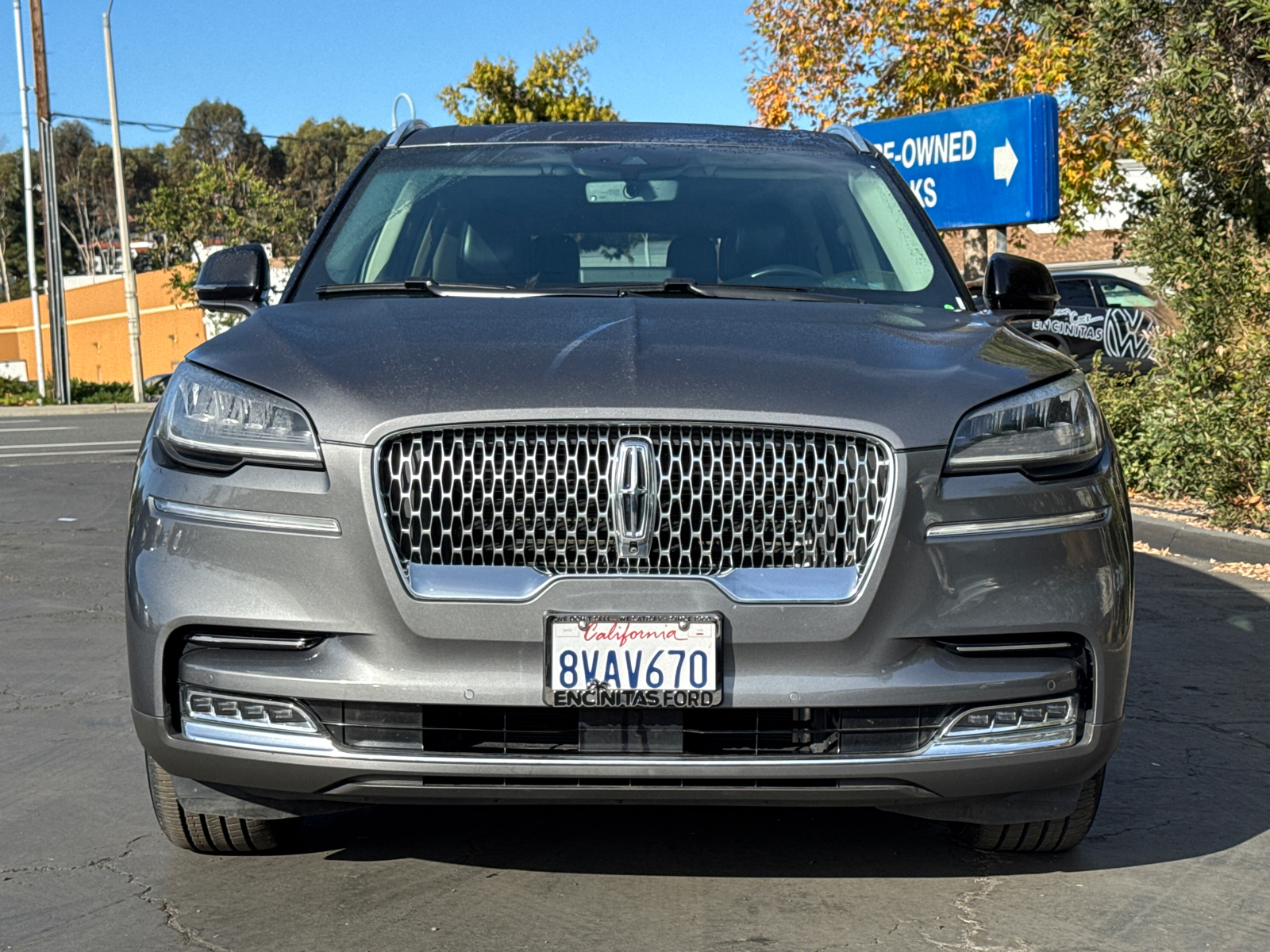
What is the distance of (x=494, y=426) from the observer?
126 inches

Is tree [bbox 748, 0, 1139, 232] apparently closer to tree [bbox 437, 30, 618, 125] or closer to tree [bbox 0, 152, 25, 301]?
tree [bbox 437, 30, 618, 125]

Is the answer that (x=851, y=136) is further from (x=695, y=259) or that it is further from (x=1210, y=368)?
(x=1210, y=368)

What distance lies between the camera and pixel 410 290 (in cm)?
412

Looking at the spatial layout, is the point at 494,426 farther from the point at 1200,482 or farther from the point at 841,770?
the point at 1200,482

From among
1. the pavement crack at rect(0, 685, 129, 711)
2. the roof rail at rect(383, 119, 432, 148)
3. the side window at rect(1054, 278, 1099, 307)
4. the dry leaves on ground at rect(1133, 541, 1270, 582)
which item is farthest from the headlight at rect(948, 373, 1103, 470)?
the side window at rect(1054, 278, 1099, 307)

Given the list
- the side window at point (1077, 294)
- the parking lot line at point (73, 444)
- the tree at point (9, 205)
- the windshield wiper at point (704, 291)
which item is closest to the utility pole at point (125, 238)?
the parking lot line at point (73, 444)

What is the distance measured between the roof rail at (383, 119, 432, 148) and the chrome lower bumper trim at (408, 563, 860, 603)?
2333mm

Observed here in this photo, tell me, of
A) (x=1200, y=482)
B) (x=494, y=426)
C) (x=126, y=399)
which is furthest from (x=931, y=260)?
(x=126, y=399)

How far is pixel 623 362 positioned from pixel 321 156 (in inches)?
3671

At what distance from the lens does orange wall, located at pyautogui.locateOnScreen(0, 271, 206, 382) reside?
2247 inches

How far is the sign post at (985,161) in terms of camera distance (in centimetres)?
1179

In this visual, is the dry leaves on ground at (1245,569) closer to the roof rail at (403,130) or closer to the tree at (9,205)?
the roof rail at (403,130)

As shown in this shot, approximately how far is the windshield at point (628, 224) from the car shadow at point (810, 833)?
1362 millimetres

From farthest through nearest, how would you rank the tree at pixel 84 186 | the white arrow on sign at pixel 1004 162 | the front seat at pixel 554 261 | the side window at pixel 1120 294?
1. the tree at pixel 84 186
2. the side window at pixel 1120 294
3. the white arrow on sign at pixel 1004 162
4. the front seat at pixel 554 261
